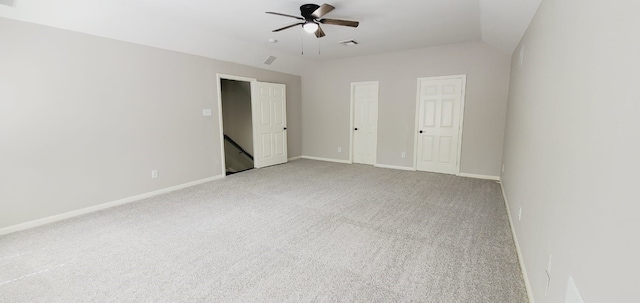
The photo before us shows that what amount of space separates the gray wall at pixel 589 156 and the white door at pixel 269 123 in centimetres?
506

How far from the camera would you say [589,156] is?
42.0 inches

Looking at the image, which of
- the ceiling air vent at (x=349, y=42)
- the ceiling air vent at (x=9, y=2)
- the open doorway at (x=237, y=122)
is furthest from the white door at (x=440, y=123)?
the ceiling air vent at (x=9, y=2)

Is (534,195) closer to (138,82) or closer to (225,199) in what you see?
(225,199)

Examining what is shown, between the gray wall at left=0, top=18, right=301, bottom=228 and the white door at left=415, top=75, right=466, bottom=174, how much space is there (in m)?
4.28

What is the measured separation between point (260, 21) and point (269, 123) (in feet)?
9.18

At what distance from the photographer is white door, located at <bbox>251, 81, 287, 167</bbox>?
5.97 metres

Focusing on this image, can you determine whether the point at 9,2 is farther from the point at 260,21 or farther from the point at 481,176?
the point at 481,176

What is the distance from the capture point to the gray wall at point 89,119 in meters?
2.88

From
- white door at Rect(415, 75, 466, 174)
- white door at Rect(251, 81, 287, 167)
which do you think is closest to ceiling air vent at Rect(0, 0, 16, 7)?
white door at Rect(251, 81, 287, 167)

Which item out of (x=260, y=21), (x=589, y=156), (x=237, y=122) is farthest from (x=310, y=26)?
(x=237, y=122)

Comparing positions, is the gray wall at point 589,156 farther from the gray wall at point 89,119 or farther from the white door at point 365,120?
the gray wall at point 89,119

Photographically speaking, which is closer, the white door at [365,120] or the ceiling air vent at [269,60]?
the ceiling air vent at [269,60]

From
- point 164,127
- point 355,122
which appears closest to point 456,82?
point 355,122

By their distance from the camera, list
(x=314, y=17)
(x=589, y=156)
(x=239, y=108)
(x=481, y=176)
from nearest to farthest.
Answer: (x=589, y=156), (x=314, y=17), (x=481, y=176), (x=239, y=108)
